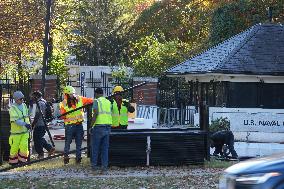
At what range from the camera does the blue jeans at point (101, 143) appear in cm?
1390

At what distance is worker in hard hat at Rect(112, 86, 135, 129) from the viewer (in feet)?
50.8

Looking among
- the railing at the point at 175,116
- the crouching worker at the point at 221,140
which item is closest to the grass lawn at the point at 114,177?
the crouching worker at the point at 221,140

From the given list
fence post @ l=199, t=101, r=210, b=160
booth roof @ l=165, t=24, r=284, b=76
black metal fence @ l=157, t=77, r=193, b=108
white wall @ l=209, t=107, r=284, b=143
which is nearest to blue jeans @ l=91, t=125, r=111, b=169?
fence post @ l=199, t=101, r=210, b=160

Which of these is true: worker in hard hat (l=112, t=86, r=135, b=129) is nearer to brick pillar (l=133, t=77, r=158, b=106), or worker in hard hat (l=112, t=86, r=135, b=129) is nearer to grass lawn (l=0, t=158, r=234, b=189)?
grass lawn (l=0, t=158, r=234, b=189)

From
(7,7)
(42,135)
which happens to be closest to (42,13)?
(7,7)

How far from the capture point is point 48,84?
26.0 m

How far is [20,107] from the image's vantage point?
595 inches

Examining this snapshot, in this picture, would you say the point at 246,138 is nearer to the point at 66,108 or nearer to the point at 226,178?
the point at 66,108

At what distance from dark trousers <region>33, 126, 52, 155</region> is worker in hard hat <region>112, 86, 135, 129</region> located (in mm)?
2415

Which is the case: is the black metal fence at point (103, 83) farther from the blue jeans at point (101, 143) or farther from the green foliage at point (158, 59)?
the blue jeans at point (101, 143)

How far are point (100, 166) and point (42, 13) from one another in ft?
76.1

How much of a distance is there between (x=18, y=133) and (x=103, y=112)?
2.29 meters

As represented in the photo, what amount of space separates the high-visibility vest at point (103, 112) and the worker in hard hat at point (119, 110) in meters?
1.16

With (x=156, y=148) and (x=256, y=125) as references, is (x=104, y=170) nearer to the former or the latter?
(x=156, y=148)
